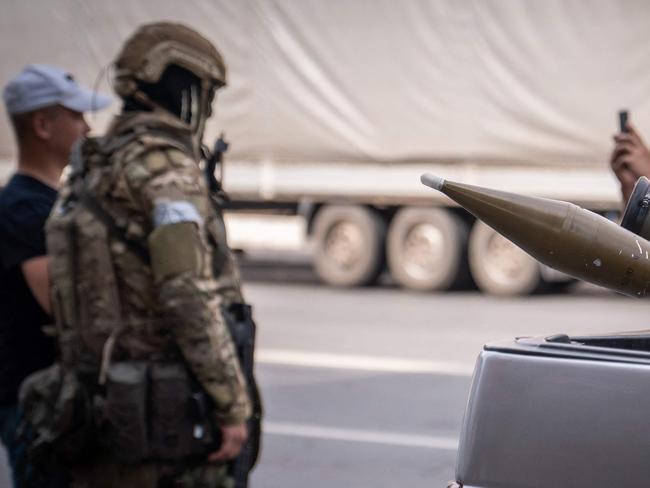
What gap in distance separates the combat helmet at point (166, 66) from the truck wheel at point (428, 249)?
12822 mm

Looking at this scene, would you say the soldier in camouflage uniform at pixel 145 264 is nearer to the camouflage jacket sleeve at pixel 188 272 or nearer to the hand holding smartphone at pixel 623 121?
the camouflage jacket sleeve at pixel 188 272

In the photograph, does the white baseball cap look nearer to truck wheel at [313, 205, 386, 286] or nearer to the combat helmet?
the combat helmet

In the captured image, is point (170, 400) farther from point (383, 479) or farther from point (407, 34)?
point (407, 34)

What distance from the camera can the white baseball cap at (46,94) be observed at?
4609 mm

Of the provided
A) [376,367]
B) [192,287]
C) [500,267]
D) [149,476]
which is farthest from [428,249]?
[192,287]

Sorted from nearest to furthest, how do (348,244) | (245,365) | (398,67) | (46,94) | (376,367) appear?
(245,365), (46,94), (376,367), (398,67), (348,244)

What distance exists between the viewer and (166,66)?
411 centimetres

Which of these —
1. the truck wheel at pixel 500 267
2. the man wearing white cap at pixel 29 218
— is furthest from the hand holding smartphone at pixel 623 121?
the truck wheel at pixel 500 267

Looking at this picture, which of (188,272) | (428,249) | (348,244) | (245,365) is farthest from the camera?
(348,244)

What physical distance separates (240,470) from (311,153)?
1371 cm

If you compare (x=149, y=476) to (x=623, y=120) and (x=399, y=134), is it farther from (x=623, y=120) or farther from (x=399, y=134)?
(x=399, y=134)

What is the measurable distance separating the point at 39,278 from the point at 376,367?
287 inches

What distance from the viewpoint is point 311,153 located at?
17750mm

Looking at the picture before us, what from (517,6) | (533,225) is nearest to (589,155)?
(517,6)
